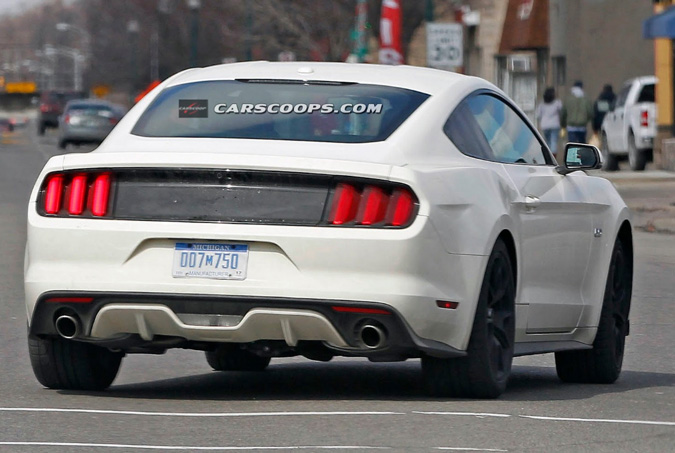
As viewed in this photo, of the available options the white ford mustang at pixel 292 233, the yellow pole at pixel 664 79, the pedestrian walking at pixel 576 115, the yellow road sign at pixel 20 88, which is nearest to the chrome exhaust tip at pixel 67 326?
the white ford mustang at pixel 292 233

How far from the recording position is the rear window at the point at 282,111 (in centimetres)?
735

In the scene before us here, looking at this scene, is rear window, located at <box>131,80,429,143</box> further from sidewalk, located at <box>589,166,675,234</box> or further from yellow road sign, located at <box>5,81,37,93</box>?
yellow road sign, located at <box>5,81,37,93</box>

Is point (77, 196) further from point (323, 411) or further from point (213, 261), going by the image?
point (323, 411)

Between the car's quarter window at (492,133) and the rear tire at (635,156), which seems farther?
the rear tire at (635,156)

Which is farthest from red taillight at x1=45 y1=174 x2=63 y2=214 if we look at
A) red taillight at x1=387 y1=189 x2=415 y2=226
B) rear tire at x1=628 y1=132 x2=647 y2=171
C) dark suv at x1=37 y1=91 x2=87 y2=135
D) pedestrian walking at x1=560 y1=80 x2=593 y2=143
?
dark suv at x1=37 y1=91 x2=87 y2=135

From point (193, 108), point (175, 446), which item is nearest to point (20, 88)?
point (193, 108)

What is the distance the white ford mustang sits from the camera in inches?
270

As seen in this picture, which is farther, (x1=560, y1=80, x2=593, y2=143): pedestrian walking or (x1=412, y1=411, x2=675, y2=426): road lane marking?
(x1=560, y1=80, x2=593, y2=143): pedestrian walking

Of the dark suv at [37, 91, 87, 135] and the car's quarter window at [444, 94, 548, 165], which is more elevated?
the car's quarter window at [444, 94, 548, 165]

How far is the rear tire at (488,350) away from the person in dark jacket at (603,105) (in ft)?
87.6

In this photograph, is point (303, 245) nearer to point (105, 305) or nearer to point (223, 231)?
point (223, 231)

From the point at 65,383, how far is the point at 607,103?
91.1 feet

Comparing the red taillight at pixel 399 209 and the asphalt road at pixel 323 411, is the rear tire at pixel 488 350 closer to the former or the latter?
the asphalt road at pixel 323 411

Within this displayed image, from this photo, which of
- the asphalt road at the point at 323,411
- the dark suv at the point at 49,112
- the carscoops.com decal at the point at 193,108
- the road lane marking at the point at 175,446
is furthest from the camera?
the dark suv at the point at 49,112
